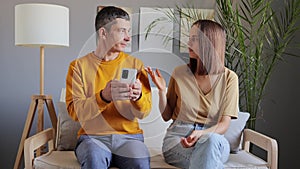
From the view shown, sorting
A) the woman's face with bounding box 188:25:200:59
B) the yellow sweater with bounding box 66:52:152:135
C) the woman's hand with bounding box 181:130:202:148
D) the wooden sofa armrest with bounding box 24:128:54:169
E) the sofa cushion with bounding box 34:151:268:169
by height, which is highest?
the woman's face with bounding box 188:25:200:59

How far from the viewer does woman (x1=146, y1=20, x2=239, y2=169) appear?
1835mm

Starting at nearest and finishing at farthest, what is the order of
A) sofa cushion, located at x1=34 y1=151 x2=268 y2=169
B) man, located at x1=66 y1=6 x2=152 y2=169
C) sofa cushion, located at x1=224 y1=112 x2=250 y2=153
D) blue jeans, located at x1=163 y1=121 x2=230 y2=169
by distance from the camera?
1. blue jeans, located at x1=163 y1=121 x2=230 y2=169
2. man, located at x1=66 y1=6 x2=152 y2=169
3. sofa cushion, located at x1=34 y1=151 x2=268 y2=169
4. sofa cushion, located at x1=224 y1=112 x2=250 y2=153

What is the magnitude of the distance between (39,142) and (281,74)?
5.83ft

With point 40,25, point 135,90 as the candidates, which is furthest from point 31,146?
point 40,25

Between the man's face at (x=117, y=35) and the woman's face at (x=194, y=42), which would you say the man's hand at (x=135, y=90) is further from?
the woman's face at (x=194, y=42)

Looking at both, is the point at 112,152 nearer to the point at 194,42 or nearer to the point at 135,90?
the point at 135,90

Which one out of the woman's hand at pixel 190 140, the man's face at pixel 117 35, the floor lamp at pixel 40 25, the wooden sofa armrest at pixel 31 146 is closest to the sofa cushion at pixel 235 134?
the woman's hand at pixel 190 140

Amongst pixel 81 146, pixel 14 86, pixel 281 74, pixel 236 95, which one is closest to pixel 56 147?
pixel 81 146

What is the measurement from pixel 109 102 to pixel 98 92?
9 cm

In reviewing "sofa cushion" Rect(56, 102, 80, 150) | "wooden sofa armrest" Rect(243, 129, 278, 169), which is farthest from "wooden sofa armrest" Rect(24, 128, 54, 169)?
"wooden sofa armrest" Rect(243, 129, 278, 169)

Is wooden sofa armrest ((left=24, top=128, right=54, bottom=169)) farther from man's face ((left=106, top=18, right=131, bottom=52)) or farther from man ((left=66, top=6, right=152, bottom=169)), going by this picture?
man's face ((left=106, top=18, right=131, bottom=52))

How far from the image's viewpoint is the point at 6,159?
2.83 m

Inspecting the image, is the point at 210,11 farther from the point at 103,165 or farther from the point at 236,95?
the point at 103,165

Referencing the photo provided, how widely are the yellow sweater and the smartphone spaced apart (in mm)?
89
